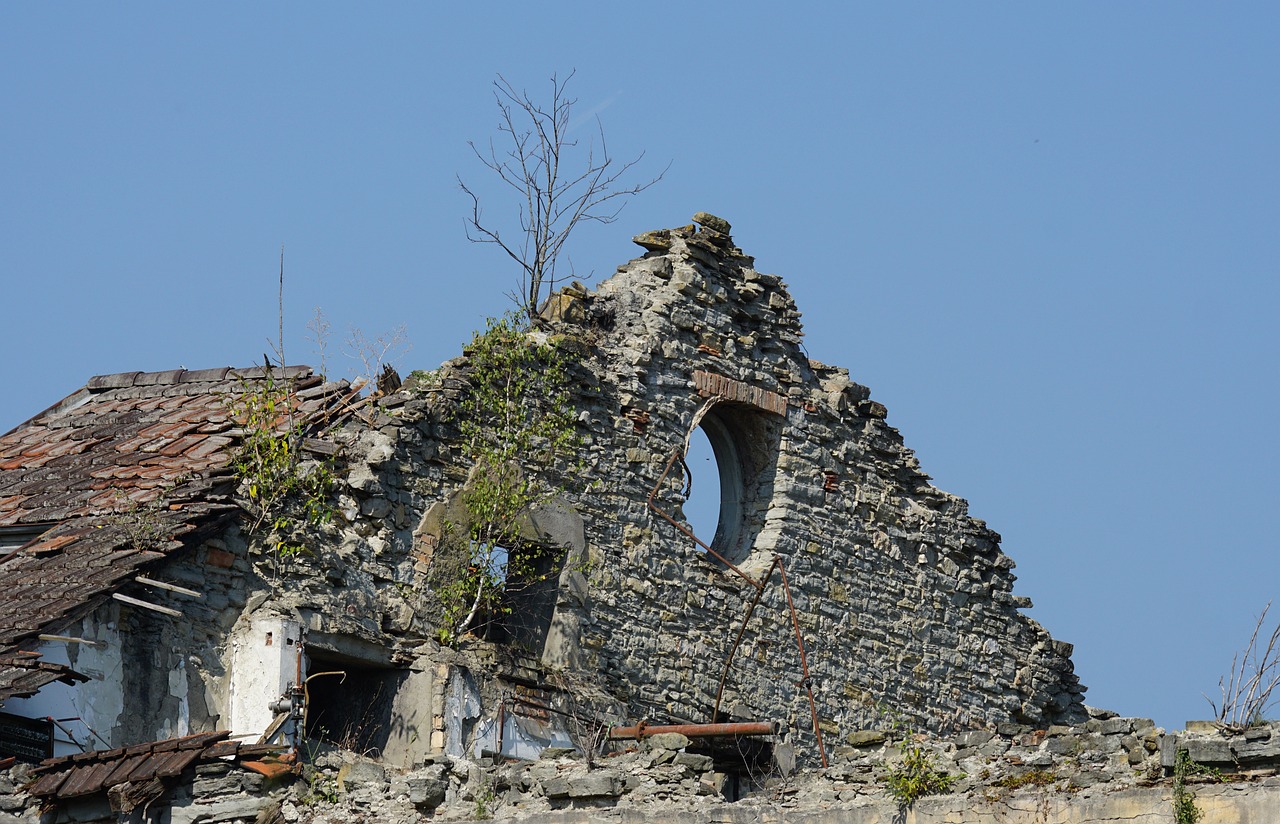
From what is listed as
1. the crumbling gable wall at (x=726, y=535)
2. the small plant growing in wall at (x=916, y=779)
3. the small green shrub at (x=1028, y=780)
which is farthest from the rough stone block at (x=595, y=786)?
the crumbling gable wall at (x=726, y=535)

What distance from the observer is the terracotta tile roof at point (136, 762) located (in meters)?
12.0

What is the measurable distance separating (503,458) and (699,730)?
255 cm

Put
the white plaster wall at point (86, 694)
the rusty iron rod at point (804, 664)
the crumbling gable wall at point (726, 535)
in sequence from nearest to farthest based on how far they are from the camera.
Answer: the white plaster wall at point (86, 694) < the crumbling gable wall at point (726, 535) < the rusty iron rod at point (804, 664)

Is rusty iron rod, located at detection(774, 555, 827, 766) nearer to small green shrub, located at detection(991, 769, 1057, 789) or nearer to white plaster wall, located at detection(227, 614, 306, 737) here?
white plaster wall, located at detection(227, 614, 306, 737)

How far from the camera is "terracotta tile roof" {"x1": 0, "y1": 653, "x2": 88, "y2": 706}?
12.3m

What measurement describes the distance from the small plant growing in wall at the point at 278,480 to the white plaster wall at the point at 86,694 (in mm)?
1336

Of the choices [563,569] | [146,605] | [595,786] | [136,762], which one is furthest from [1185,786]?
[146,605]

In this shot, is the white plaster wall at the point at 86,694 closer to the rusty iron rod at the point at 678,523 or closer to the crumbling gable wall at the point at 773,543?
the crumbling gable wall at the point at 773,543

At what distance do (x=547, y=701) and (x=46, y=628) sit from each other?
393 centimetres

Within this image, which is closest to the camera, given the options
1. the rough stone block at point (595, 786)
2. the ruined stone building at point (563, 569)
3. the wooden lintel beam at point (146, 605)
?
the rough stone block at point (595, 786)

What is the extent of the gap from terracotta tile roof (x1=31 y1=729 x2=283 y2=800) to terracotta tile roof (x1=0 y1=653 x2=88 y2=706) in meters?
0.46

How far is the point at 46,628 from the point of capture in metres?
12.9

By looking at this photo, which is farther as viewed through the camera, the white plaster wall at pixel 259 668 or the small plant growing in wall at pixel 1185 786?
the white plaster wall at pixel 259 668

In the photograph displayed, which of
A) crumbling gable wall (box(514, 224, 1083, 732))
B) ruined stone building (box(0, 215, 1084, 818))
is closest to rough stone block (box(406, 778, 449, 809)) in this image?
ruined stone building (box(0, 215, 1084, 818))
